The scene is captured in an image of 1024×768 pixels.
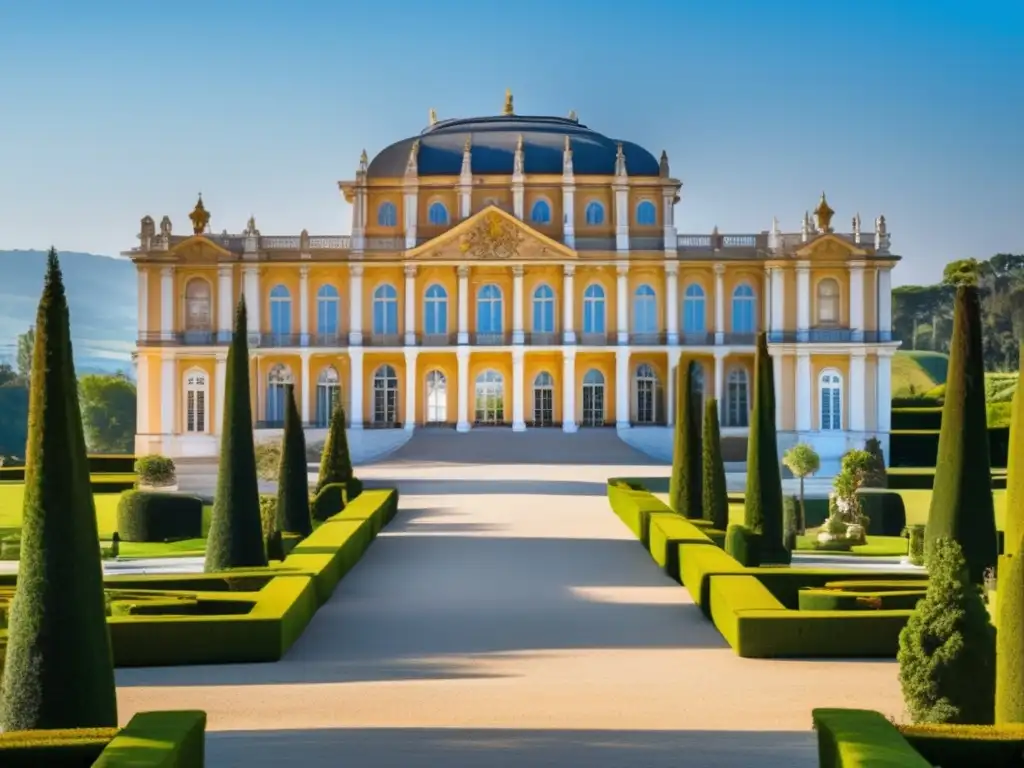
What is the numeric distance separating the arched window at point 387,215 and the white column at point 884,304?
1467 centimetres

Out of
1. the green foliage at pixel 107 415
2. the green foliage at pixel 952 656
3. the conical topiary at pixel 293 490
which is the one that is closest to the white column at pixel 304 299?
the green foliage at pixel 107 415

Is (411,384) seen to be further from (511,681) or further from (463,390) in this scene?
(511,681)

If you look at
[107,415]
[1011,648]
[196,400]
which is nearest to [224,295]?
[196,400]

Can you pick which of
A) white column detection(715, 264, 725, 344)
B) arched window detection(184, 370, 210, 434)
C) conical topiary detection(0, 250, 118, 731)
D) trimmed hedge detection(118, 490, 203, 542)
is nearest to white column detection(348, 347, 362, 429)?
arched window detection(184, 370, 210, 434)

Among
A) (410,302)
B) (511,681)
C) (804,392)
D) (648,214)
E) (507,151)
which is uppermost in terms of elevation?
(507,151)

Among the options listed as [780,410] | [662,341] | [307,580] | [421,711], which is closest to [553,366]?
[662,341]

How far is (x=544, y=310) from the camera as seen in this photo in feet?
169

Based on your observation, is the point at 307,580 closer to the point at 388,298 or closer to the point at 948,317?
the point at 388,298

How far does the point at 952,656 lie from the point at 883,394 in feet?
131

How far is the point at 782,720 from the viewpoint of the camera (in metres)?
11.7

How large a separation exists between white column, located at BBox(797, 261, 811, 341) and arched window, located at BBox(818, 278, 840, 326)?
52cm

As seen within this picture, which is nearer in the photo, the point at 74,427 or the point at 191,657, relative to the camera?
the point at 74,427

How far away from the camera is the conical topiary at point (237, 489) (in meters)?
19.8

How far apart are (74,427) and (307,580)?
21.7 ft
